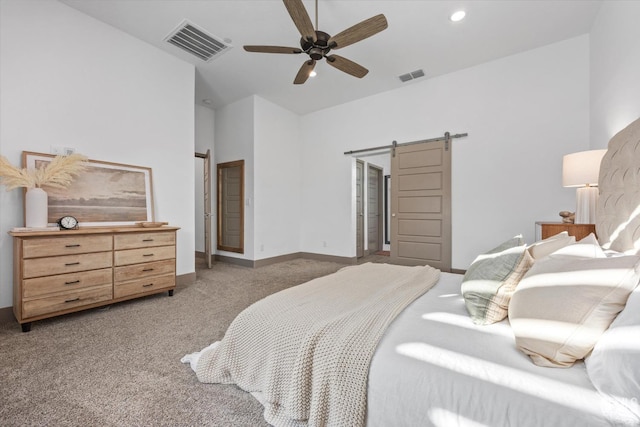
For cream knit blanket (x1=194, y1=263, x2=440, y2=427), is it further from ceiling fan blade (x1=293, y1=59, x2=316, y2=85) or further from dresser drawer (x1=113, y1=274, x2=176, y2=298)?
ceiling fan blade (x1=293, y1=59, x2=316, y2=85)

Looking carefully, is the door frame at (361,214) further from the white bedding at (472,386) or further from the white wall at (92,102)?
the white bedding at (472,386)

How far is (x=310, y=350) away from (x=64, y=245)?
2.66 m

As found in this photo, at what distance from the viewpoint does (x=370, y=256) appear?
20.4 feet

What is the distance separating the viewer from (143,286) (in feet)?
9.73

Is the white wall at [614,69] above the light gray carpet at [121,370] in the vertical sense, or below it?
above

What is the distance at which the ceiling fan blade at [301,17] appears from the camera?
82.7 inches

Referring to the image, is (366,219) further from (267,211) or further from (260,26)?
(260,26)

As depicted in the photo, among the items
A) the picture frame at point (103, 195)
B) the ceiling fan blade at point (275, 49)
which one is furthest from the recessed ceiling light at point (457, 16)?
the picture frame at point (103, 195)

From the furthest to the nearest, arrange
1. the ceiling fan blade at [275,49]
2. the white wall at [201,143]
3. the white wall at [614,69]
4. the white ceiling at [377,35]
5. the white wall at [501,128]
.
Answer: the white wall at [201,143], the white wall at [501,128], the white ceiling at [377,35], the ceiling fan blade at [275,49], the white wall at [614,69]

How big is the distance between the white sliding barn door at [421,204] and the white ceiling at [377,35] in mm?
1254

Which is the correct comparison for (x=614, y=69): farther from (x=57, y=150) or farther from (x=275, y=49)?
(x=57, y=150)

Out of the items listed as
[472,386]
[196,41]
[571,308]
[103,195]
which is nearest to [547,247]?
[571,308]

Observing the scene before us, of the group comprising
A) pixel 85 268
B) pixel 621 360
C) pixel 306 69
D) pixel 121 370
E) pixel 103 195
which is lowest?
pixel 121 370

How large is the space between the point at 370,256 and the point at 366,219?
864mm
